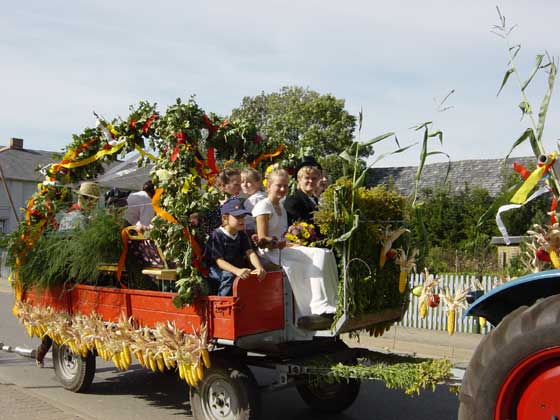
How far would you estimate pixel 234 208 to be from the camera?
17.9 ft

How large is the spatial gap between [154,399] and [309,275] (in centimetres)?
264

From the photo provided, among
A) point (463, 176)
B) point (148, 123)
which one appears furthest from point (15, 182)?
point (148, 123)

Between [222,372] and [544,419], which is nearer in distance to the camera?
[544,419]

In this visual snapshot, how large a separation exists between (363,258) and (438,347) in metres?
5.67

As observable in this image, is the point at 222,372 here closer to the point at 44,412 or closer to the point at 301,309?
the point at 301,309

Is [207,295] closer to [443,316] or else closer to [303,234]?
[303,234]

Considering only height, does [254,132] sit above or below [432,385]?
above

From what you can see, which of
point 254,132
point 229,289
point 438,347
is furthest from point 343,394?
point 438,347

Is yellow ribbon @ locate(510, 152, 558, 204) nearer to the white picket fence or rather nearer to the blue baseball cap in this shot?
the blue baseball cap

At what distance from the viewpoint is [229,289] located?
5199 millimetres

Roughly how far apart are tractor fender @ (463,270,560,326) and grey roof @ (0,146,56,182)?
124 feet

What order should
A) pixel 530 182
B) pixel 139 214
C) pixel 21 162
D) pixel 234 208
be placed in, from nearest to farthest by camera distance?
pixel 530 182 → pixel 234 208 → pixel 139 214 → pixel 21 162

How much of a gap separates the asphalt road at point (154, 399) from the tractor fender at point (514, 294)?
2698 millimetres

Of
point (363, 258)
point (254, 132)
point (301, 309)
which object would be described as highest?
point (254, 132)
